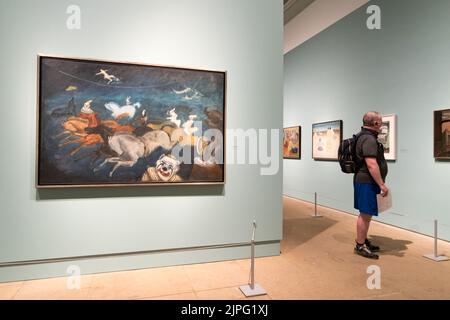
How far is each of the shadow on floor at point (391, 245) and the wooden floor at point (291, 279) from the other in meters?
0.02

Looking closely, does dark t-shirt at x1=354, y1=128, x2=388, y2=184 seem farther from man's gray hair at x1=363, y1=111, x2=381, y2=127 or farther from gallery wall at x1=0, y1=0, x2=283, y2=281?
gallery wall at x1=0, y1=0, x2=283, y2=281

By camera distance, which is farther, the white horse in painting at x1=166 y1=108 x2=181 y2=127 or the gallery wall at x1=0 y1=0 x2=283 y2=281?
the white horse in painting at x1=166 y1=108 x2=181 y2=127

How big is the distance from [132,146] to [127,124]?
0.28 metres

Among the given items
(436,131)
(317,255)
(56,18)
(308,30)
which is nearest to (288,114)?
(308,30)

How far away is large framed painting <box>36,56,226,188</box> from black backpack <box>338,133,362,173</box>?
6.20ft

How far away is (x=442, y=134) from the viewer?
5355 mm

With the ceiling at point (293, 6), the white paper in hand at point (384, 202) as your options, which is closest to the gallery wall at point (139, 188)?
the white paper in hand at point (384, 202)

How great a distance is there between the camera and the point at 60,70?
3.59 m

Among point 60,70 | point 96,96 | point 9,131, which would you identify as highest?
point 60,70

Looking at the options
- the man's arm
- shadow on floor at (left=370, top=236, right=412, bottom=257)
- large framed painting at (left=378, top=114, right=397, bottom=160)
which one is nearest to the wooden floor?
shadow on floor at (left=370, top=236, right=412, bottom=257)

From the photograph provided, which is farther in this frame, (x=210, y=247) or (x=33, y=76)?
(x=210, y=247)

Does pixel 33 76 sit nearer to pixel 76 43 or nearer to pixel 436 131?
pixel 76 43

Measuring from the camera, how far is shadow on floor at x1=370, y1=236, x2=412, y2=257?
15.5ft

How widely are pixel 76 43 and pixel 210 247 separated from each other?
121 inches
